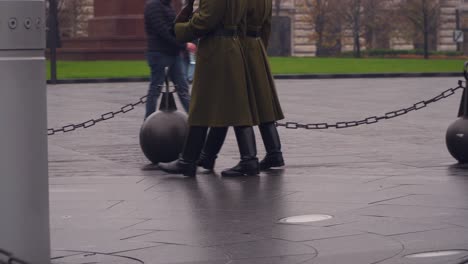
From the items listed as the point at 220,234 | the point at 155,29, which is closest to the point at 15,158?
the point at 220,234

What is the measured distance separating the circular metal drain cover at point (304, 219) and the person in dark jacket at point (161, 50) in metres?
6.88

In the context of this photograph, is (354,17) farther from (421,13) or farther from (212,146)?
(212,146)

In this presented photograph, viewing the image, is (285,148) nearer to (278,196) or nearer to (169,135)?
(169,135)

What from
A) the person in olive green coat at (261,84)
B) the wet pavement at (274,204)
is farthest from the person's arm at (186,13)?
the wet pavement at (274,204)

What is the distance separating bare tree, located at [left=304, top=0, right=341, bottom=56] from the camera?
68.0m

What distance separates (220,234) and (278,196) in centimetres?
179

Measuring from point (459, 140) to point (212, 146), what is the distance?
2218 mm

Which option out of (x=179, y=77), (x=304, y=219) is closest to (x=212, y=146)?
(x=304, y=219)

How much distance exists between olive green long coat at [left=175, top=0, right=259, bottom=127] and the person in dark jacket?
4.42 meters

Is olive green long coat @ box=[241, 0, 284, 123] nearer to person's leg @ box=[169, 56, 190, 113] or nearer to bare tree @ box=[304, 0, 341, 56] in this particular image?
person's leg @ box=[169, 56, 190, 113]

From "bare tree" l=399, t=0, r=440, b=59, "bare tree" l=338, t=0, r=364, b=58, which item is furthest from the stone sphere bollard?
"bare tree" l=338, t=0, r=364, b=58

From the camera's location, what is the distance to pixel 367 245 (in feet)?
21.4

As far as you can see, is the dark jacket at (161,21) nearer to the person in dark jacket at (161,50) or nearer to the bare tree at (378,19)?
the person in dark jacket at (161,50)

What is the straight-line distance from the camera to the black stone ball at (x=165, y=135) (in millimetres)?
11062
